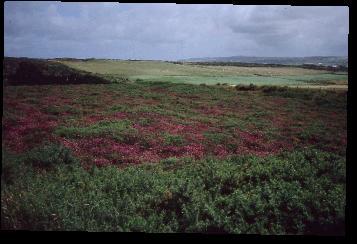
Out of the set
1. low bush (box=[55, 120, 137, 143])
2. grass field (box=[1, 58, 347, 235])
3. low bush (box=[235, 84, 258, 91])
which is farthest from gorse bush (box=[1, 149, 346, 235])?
low bush (box=[235, 84, 258, 91])

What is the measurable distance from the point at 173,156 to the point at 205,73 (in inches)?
199

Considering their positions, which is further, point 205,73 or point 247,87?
point 205,73

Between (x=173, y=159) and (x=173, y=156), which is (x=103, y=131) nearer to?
(x=173, y=156)

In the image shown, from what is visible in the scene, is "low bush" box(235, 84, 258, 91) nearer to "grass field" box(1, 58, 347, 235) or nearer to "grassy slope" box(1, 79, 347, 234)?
"grass field" box(1, 58, 347, 235)

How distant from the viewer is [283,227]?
691 centimetres

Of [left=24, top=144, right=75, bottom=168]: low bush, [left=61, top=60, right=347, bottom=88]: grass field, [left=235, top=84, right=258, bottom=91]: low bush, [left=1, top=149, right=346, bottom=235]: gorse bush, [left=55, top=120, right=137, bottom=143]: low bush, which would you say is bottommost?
[left=1, top=149, right=346, bottom=235]: gorse bush

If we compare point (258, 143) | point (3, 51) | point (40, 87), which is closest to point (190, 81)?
A: point (258, 143)

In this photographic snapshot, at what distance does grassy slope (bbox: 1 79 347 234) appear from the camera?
22.9ft

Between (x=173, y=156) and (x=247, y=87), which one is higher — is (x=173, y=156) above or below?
below

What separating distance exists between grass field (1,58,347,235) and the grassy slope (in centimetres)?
4

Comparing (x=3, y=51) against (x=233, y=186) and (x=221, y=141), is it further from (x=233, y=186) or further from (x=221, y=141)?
(x=221, y=141)

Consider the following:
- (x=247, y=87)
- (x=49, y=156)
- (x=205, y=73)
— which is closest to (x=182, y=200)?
(x=49, y=156)

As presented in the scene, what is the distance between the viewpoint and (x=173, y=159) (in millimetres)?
10016

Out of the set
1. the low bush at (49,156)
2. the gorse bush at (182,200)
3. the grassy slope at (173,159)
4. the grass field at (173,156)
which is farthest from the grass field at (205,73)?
the low bush at (49,156)
